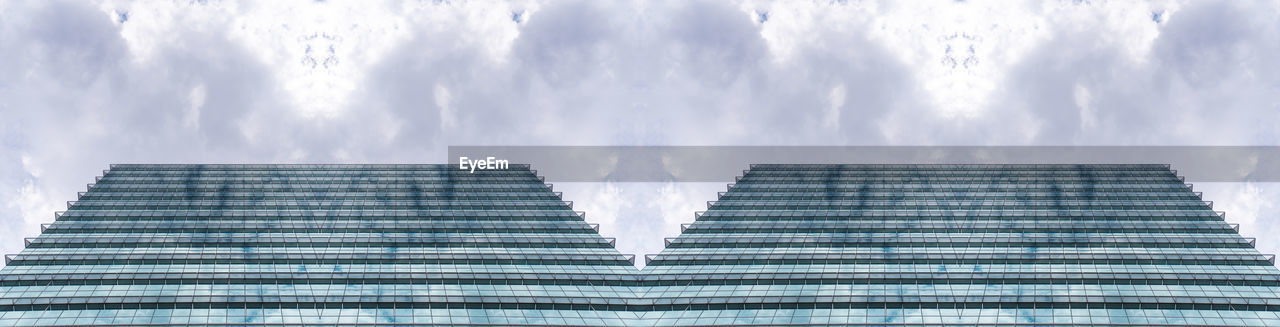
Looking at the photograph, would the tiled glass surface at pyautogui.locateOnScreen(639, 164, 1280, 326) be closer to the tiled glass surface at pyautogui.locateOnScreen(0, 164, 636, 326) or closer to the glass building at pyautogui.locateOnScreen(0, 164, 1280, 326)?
the glass building at pyautogui.locateOnScreen(0, 164, 1280, 326)

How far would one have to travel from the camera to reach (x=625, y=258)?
7738cm

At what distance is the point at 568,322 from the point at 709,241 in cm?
2233

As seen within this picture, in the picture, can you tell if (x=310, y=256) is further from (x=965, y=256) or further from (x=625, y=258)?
(x=965, y=256)

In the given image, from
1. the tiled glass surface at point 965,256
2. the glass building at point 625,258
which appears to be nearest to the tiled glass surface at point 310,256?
the glass building at point 625,258

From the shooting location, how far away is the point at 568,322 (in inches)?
2479

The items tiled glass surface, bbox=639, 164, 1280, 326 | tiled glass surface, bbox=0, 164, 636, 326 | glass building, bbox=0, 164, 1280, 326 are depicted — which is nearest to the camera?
tiled glass surface, bbox=0, 164, 636, 326

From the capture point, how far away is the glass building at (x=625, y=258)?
63.0 metres

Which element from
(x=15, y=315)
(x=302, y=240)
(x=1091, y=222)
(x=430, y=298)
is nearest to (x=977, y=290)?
(x=1091, y=222)

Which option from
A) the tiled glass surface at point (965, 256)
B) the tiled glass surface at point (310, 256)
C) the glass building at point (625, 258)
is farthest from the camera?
the tiled glass surface at point (965, 256)

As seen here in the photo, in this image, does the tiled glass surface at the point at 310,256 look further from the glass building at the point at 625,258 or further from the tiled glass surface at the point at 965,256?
the tiled glass surface at the point at 965,256

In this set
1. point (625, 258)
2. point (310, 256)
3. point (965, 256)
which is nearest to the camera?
point (310, 256)

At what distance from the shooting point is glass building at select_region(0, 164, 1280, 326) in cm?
6300

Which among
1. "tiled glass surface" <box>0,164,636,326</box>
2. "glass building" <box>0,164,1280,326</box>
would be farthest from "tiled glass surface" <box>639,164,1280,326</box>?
"tiled glass surface" <box>0,164,636,326</box>

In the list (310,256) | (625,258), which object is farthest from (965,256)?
(310,256)
